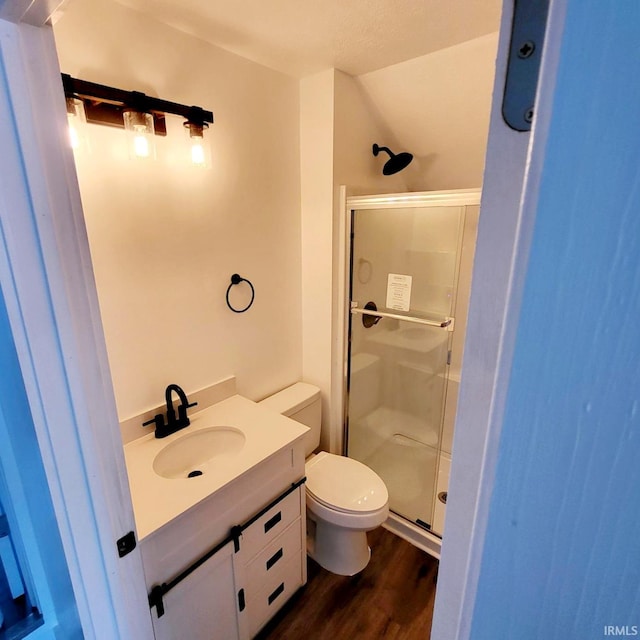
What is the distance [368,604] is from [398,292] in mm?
1582

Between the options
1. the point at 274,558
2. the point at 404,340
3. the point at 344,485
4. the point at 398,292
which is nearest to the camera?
the point at 274,558

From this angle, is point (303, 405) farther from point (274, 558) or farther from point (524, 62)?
point (524, 62)

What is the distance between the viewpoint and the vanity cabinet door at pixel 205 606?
3.73 feet

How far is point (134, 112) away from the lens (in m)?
1.24

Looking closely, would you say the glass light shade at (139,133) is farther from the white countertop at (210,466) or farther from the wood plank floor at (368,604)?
the wood plank floor at (368,604)

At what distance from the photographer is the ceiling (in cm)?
126

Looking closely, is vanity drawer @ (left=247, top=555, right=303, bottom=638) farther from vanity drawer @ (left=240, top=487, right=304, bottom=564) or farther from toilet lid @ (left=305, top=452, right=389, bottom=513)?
toilet lid @ (left=305, top=452, right=389, bottom=513)

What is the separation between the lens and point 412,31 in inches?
56.6

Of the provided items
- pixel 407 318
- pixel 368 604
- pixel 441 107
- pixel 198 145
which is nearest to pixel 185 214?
pixel 198 145

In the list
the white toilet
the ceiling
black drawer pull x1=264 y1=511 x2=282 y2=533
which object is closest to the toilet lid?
the white toilet

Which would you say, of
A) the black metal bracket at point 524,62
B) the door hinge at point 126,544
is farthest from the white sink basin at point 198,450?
the black metal bracket at point 524,62

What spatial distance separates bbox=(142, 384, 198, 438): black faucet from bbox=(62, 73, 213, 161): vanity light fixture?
0.94 m

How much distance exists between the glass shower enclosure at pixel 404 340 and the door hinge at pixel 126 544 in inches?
59.3

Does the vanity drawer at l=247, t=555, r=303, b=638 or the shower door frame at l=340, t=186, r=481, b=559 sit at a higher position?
the shower door frame at l=340, t=186, r=481, b=559
